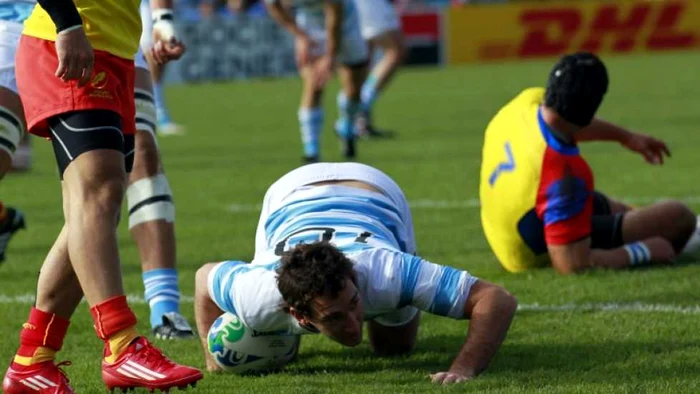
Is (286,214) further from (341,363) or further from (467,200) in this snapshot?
(467,200)

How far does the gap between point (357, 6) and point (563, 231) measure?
828 cm

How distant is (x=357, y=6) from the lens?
1469 cm

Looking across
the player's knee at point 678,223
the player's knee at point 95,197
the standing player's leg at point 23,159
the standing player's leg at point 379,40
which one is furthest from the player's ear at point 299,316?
the standing player's leg at point 379,40

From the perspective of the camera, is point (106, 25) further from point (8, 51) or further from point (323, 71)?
point (323, 71)

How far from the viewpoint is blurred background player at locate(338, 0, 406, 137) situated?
15.2 m

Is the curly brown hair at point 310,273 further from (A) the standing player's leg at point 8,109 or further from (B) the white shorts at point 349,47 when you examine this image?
(B) the white shorts at point 349,47

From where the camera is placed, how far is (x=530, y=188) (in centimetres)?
685

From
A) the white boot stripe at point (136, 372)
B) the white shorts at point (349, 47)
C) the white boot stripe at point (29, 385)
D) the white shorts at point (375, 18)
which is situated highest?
the white boot stripe at point (136, 372)

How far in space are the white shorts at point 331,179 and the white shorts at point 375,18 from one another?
32.0 ft

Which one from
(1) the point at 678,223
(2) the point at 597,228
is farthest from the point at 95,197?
(1) the point at 678,223

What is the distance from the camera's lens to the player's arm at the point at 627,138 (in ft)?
23.6

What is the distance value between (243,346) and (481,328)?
0.85m

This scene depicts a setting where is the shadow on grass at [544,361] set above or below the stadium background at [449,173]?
above

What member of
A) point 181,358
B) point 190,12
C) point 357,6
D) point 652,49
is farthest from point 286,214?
point 652,49
